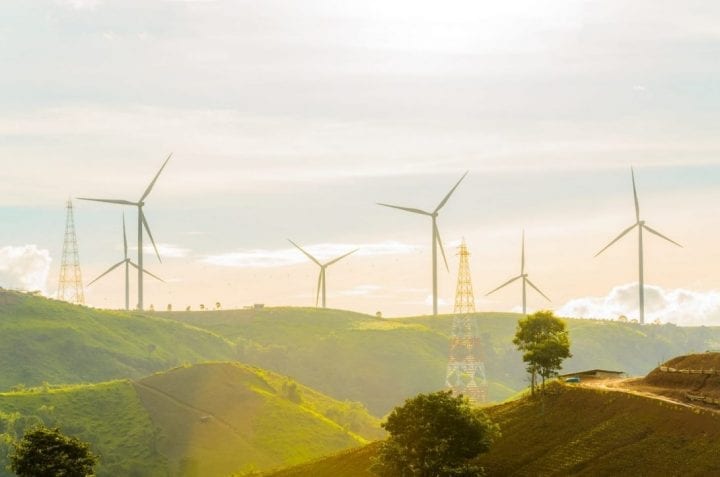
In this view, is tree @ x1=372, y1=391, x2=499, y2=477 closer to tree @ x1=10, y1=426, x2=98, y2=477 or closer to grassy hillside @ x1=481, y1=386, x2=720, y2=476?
grassy hillside @ x1=481, y1=386, x2=720, y2=476

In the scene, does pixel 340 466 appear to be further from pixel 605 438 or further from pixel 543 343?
pixel 605 438

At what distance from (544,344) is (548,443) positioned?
21682 mm

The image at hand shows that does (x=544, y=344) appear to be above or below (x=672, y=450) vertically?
above

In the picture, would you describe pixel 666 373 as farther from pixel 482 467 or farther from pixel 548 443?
pixel 482 467

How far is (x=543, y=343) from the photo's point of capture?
553 ft

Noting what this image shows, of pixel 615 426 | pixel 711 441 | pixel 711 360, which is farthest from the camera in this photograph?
pixel 711 360

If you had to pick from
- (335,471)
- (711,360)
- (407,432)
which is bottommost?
(335,471)

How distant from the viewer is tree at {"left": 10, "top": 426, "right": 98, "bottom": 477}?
140125 millimetres

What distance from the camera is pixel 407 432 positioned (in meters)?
146

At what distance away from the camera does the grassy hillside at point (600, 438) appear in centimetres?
13688

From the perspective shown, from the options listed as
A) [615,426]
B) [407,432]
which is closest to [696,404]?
[615,426]

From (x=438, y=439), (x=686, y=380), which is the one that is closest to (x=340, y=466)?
(x=438, y=439)

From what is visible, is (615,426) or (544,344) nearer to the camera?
(615,426)

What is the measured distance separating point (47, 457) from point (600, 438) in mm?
84670
